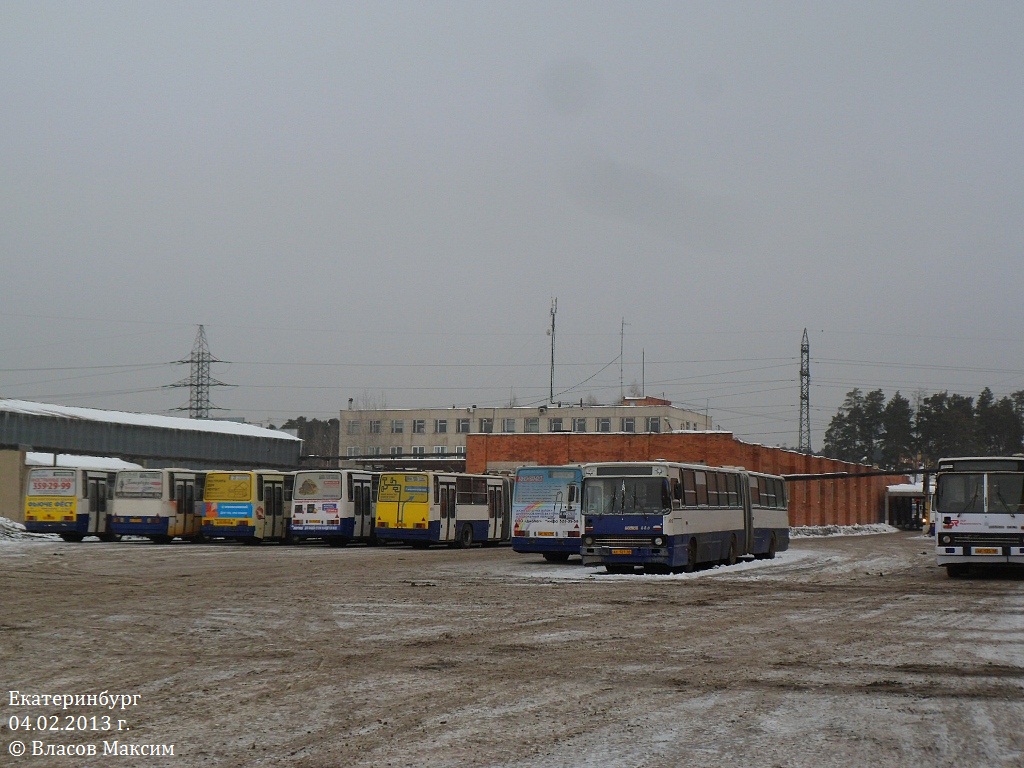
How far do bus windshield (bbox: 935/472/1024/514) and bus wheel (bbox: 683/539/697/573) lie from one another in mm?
5646

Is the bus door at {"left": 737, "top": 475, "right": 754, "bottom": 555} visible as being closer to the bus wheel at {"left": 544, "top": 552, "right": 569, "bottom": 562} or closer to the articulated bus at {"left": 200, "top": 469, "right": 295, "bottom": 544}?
the bus wheel at {"left": 544, "top": 552, "right": 569, "bottom": 562}

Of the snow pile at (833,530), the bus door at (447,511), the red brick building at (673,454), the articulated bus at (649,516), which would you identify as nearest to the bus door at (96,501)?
the bus door at (447,511)

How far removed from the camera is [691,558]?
28.9 metres

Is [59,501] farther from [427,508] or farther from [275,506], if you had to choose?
[427,508]

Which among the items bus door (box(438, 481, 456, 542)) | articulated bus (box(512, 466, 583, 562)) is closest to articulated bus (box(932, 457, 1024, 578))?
articulated bus (box(512, 466, 583, 562))

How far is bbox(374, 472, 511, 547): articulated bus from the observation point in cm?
4200

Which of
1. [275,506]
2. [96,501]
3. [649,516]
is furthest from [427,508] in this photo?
[649,516]

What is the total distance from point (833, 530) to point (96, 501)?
5228cm

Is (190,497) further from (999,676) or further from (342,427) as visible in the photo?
(342,427)

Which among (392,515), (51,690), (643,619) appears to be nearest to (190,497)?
(392,515)

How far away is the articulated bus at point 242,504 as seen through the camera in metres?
45.0

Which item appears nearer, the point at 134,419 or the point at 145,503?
the point at 145,503

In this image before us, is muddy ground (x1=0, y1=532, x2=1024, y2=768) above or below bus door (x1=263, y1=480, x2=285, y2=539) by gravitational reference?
below

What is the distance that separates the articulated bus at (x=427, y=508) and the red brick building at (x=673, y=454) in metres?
26.6
